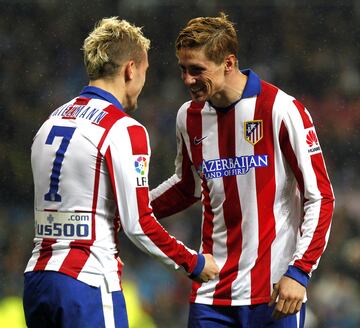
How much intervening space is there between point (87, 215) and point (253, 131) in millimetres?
653

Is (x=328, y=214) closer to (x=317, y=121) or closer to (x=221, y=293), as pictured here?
(x=221, y=293)

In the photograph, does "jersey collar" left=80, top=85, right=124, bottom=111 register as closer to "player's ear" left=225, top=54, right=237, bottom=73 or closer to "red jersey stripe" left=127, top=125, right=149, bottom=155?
"red jersey stripe" left=127, top=125, right=149, bottom=155

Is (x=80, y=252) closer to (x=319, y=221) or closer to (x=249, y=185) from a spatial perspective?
(x=249, y=185)

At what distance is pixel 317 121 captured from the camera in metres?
5.25

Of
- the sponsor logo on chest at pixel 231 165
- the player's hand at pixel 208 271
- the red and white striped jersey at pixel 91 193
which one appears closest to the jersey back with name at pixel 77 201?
the red and white striped jersey at pixel 91 193

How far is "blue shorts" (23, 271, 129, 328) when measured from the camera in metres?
2.95

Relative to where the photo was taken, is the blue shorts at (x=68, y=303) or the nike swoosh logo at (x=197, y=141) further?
the nike swoosh logo at (x=197, y=141)

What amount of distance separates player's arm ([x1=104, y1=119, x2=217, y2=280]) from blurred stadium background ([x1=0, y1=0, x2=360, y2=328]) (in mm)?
2112

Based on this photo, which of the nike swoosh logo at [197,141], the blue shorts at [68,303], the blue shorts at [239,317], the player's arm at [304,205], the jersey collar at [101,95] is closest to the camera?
the blue shorts at [68,303]

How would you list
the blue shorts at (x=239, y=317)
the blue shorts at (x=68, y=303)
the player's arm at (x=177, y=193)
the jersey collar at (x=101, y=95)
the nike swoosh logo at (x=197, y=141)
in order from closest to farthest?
the blue shorts at (x=68, y=303) → the jersey collar at (x=101, y=95) → the blue shorts at (x=239, y=317) → the nike swoosh logo at (x=197, y=141) → the player's arm at (x=177, y=193)

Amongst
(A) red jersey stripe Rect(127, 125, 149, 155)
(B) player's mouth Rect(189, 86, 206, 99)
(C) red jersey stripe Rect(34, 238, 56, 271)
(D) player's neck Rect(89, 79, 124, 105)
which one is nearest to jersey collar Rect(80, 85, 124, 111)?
(D) player's neck Rect(89, 79, 124, 105)

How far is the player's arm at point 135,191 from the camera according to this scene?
2967mm

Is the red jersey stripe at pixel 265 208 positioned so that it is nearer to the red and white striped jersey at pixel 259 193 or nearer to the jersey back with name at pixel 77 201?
the red and white striped jersey at pixel 259 193

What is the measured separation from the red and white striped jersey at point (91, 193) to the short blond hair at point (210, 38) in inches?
16.6
